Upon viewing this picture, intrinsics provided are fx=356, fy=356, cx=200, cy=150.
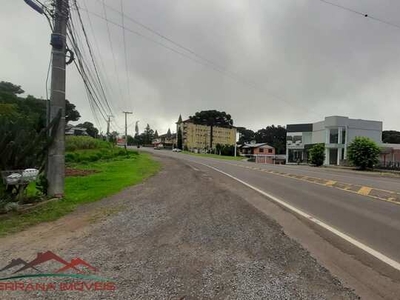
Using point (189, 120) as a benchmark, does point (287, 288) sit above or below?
below

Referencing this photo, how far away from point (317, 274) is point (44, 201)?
7889mm

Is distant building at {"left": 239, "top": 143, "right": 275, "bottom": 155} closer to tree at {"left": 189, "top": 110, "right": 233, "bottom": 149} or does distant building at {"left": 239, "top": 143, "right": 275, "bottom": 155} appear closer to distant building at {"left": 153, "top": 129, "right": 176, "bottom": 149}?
tree at {"left": 189, "top": 110, "right": 233, "bottom": 149}

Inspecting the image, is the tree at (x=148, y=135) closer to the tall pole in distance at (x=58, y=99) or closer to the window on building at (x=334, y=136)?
the window on building at (x=334, y=136)

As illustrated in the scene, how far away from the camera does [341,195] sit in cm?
1354

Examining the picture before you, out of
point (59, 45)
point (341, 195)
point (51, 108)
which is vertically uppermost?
point (59, 45)

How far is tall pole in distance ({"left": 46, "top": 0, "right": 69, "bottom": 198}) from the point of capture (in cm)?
1075

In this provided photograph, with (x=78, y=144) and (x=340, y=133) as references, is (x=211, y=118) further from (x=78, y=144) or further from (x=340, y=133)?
(x=78, y=144)

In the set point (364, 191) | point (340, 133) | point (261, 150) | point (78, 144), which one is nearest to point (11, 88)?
point (78, 144)

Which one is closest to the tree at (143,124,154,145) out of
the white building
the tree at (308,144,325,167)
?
the white building

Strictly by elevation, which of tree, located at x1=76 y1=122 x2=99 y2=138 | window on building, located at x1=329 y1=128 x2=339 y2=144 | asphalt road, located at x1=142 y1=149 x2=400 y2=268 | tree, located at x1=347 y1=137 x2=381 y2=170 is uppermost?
tree, located at x1=76 y1=122 x2=99 y2=138

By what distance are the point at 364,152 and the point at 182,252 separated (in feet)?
129

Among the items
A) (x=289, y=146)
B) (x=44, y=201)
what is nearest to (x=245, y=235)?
(x=44, y=201)

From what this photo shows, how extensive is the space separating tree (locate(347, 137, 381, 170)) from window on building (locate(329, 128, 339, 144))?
2209 centimetres

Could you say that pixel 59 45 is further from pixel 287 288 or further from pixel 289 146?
pixel 289 146
